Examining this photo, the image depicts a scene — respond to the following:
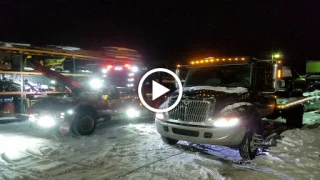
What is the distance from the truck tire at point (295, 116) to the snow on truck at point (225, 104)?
2.05 metres

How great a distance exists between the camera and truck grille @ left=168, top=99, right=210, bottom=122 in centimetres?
620

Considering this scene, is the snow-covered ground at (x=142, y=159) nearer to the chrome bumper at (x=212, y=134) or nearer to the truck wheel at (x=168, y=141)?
the truck wheel at (x=168, y=141)

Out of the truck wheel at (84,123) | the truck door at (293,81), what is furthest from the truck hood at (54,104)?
the truck door at (293,81)

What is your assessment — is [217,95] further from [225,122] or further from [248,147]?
[248,147]

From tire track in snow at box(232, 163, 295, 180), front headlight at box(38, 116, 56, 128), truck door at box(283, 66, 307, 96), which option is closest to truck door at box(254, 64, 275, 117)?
tire track in snow at box(232, 163, 295, 180)

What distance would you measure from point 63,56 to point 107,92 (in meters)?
3.11

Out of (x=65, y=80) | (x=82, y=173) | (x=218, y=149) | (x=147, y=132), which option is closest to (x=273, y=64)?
(x=218, y=149)

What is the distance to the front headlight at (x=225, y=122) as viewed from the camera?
598 cm

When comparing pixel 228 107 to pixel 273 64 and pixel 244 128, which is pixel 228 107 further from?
pixel 273 64

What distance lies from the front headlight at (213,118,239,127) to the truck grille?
28 cm

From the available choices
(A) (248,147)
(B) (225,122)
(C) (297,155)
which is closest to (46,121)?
(B) (225,122)

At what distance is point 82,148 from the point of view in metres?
7.29

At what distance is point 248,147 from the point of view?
628 centimetres

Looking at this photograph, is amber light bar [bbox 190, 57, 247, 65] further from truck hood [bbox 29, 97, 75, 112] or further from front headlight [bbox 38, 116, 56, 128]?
front headlight [bbox 38, 116, 56, 128]
